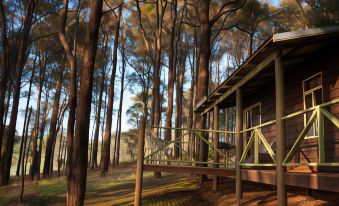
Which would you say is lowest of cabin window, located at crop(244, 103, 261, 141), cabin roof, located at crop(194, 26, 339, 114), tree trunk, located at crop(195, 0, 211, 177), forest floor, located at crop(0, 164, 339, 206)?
forest floor, located at crop(0, 164, 339, 206)

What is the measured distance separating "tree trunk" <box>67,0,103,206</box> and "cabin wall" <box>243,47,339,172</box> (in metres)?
6.05

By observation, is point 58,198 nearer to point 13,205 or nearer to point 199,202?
point 13,205

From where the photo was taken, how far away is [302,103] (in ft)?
29.1

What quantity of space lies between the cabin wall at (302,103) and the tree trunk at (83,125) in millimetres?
6054

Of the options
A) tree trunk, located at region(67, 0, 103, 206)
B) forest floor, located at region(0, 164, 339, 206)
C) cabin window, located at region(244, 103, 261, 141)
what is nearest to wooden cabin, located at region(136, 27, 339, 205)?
forest floor, located at region(0, 164, 339, 206)

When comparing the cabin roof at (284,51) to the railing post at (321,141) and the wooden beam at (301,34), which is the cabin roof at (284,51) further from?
the railing post at (321,141)

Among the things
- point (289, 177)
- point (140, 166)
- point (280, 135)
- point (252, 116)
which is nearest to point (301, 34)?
point (280, 135)

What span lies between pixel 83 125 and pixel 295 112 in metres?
6.52

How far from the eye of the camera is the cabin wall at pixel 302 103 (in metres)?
7.44

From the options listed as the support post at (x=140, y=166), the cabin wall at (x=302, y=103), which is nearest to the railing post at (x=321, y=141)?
the cabin wall at (x=302, y=103)

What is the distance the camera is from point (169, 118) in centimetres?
1834

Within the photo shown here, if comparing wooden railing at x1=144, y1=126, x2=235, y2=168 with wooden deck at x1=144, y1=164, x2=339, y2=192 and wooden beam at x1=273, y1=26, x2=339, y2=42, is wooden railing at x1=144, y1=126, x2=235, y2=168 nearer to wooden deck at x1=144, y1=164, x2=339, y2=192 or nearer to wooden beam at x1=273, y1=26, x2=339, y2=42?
wooden deck at x1=144, y1=164, x2=339, y2=192

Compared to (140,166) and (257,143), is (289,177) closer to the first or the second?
(257,143)

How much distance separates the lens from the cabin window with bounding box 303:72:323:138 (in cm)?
815
